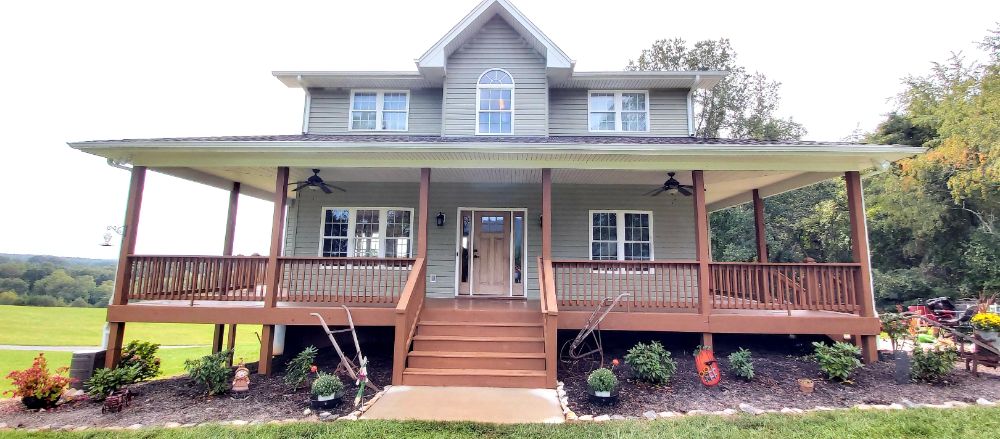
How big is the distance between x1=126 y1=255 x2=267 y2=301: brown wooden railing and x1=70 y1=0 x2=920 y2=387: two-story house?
0.10 ft

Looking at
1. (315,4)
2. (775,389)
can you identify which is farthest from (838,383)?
(315,4)

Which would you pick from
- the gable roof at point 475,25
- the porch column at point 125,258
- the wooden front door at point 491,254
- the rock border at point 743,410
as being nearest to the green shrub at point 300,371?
the porch column at point 125,258

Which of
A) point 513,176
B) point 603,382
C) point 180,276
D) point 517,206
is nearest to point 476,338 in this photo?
point 603,382

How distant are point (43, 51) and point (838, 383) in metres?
33.4

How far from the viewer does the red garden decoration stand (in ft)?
17.3

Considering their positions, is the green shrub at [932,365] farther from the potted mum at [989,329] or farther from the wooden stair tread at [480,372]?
the wooden stair tread at [480,372]

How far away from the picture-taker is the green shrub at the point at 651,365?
18.6 ft

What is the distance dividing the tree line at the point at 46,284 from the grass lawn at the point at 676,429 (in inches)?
1292

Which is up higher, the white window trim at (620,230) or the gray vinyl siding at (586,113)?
the gray vinyl siding at (586,113)

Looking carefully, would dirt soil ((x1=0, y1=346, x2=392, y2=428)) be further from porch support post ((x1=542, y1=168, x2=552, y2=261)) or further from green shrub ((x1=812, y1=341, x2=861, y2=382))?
green shrub ((x1=812, y1=341, x2=861, y2=382))

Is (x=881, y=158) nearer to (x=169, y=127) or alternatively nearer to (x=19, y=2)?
(x=19, y=2)

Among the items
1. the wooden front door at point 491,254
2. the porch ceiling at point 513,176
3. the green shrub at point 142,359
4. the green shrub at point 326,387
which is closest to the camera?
the green shrub at point 326,387

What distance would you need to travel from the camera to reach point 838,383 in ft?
19.3

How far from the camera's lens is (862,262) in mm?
6914
